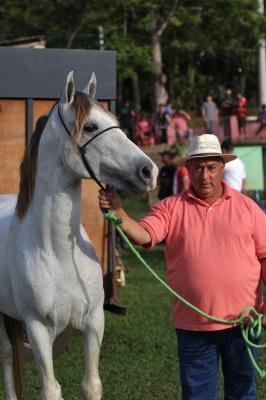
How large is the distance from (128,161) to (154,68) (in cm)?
3104

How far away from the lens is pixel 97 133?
14.8 ft

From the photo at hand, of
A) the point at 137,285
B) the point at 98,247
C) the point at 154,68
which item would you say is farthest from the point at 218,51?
the point at 98,247

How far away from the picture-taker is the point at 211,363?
4910 millimetres

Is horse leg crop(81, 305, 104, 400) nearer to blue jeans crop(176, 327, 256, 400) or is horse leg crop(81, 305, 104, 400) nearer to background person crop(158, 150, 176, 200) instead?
blue jeans crop(176, 327, 256, 400)

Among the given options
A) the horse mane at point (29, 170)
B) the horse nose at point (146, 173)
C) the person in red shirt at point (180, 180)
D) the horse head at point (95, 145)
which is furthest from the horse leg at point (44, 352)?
the person in red shirt at point (180, 180)

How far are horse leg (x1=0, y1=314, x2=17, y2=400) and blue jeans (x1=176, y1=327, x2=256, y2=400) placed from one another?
126 cm

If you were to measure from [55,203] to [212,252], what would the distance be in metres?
0.87

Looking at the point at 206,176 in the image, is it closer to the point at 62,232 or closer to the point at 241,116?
the point at 62,232

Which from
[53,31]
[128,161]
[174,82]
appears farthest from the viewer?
[174,82]

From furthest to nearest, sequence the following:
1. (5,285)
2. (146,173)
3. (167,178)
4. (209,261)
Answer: (167,178) < (5,285) < (209,261) < (146,173)

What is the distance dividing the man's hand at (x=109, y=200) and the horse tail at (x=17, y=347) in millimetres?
1515

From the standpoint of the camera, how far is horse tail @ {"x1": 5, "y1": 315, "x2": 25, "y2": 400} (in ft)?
18.6

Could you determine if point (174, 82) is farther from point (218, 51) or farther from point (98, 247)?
point (98, 247)

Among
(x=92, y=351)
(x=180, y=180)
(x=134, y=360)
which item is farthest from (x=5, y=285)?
(x=180, y=180)
